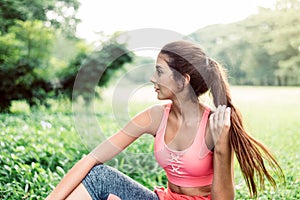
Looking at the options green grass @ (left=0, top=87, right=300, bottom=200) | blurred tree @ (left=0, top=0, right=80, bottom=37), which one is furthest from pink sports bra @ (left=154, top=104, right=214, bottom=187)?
blurred tree @ (left=0, top=0, right=80, bottom=37)

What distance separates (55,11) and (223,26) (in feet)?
22.0

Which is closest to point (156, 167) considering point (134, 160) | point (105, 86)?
point (134, 160)

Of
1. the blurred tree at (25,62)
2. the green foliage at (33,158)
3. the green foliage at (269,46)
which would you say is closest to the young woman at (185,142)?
the green foliage at (33,158)

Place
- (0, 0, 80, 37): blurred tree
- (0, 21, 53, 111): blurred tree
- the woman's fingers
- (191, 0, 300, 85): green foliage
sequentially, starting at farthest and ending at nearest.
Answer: (191, 0, 300, 85): green foliage → (0, 0, 80, 37): blurred tree → (0, 21, 53, 111): blurred tree → the woman's fingers

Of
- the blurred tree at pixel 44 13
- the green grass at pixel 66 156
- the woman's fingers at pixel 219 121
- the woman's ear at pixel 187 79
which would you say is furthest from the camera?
the blurred tree at pixel 44 13

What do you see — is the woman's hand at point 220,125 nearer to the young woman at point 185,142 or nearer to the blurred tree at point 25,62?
the young woman at point 185,142

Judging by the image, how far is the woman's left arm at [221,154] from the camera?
1921 mm

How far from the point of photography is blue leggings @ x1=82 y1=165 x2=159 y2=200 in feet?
6.86

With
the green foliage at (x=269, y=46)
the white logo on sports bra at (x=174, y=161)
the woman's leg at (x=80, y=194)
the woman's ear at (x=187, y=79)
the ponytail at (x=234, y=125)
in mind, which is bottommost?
the green foliage at (x=269, y=46)

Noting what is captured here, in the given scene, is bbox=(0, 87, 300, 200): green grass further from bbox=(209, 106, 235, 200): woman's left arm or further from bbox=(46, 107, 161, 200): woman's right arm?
bbox=(209, 106, 235, 200): woman's left arm

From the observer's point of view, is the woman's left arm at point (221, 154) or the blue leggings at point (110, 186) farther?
the blue leggings at point (110, 186)

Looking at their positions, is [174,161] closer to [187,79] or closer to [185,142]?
[185,142]

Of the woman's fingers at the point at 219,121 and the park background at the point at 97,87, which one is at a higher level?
the woman's fingers at the point at 219,121

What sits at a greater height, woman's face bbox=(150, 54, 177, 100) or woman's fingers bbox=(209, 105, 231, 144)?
woman's face bbox=(150, 54, 177, 100)
